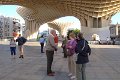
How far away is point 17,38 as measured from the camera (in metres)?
20.3

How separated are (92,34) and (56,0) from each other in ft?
41.1

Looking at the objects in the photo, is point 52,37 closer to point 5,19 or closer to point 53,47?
point 53,47

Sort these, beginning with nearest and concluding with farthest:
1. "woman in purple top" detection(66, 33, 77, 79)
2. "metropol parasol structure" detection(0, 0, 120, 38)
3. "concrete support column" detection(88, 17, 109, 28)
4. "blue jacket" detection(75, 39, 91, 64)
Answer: "blue jacket" detection(75, 39, 91, 64) → "woman in purple top" detection(66, 33, 77, 79) → "metropol parasol structure" detection(0, 0, 120, 38) → "concrete support column" detection(88, 17, 109, 28)

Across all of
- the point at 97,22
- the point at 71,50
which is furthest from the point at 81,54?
the point at 97,22

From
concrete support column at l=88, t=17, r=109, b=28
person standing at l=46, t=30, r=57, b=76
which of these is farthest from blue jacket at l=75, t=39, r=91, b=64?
concrete support column at l=88, t=17, r=109, b=28

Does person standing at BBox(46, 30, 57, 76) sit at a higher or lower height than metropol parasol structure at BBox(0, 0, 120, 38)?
lower

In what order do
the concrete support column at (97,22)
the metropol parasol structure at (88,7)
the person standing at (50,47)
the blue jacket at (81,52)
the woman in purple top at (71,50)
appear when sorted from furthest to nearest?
1. the concrete support column at (97,22)
2. the metropol parasol structure at (88,7)
3. the person standing at (50,47)
4. the woman in purple top at (71,50)
5. the blue jacket at (81,52)

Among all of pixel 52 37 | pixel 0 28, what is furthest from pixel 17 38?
pixel 0 28

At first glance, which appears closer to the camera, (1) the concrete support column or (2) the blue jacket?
(2) the blue jacket

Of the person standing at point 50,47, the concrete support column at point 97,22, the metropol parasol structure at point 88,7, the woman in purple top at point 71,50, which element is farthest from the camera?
the concrete support column at point 97,22

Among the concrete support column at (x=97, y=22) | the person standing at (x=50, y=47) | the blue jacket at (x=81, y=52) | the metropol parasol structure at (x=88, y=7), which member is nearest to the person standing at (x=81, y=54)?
the blue jacket at (x=81, y=52)

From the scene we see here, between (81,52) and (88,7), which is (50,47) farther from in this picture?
(88,7)

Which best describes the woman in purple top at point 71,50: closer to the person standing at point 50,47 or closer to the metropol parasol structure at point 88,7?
the person standing at point 50,47

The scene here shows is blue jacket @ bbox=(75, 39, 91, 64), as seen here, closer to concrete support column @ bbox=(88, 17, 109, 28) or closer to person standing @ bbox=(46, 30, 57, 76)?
person standing @ bbox=(46, 30, 57, 76)
